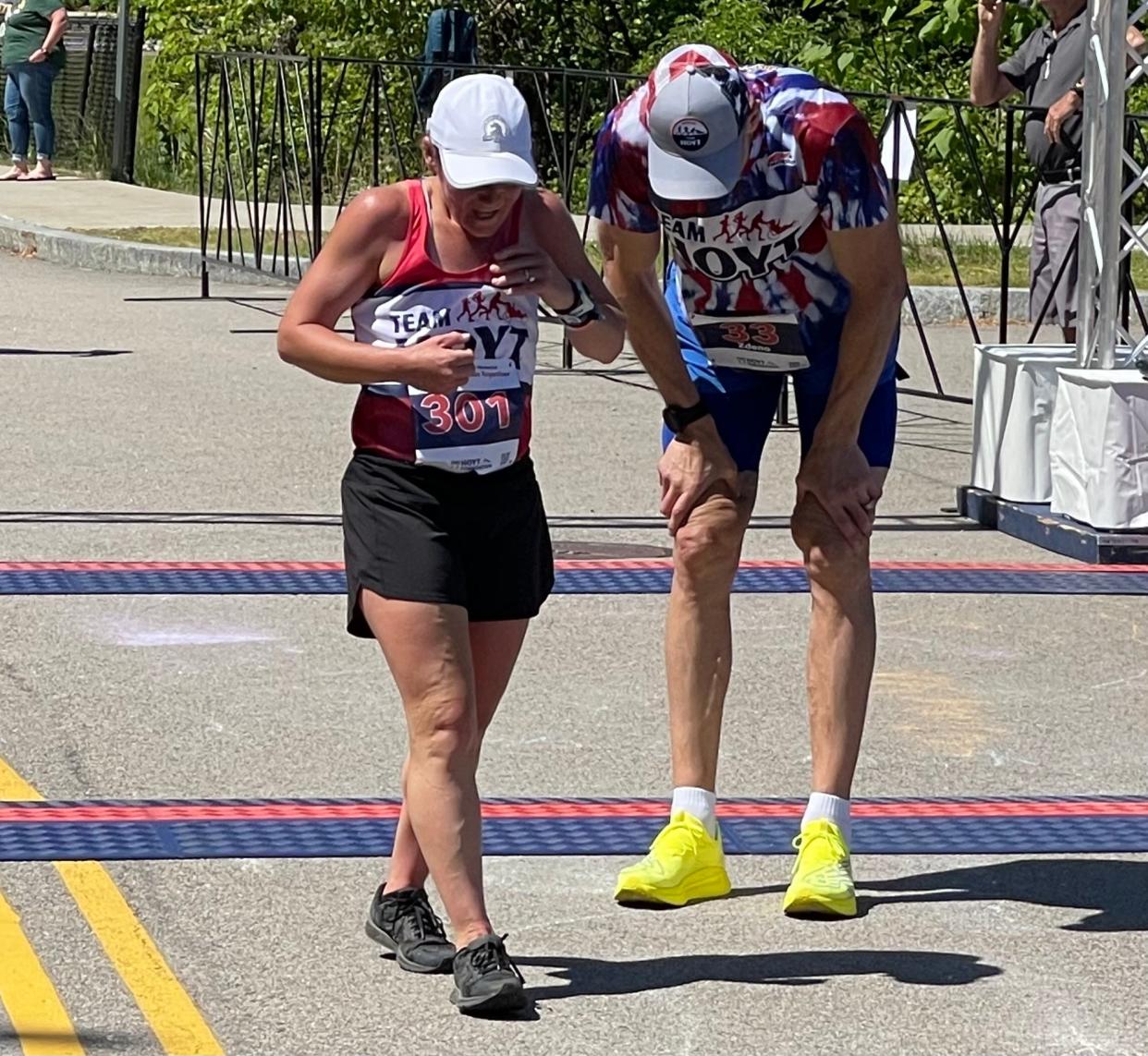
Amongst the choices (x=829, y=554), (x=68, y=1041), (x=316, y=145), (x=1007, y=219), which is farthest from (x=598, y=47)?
(x=68, y=1041)

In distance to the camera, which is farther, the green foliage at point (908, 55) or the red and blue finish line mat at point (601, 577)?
the green foliage at point (908, 55)

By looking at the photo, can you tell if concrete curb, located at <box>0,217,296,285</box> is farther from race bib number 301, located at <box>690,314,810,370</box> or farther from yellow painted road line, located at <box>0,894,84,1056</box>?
yellow painted road line, located at <box>0,894,84,1056</box>

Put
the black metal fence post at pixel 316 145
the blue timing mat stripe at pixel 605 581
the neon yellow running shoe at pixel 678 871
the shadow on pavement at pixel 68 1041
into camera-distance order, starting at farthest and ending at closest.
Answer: the black metal fence post at pixel 316 145 → the blue timing mat stripe at pixel 605 581 → the neon yellow running shoe at pixel 678 871 → the shadow on pavement at pixel 68 1041

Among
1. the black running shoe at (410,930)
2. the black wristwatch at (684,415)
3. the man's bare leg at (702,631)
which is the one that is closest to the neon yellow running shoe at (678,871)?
the man's bare leg at (702,631)

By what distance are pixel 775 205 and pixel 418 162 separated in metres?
12.6

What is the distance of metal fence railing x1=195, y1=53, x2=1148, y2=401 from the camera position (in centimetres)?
1291

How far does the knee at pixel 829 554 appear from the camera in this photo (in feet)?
17.2

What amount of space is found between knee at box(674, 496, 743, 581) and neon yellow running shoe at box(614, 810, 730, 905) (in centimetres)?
50

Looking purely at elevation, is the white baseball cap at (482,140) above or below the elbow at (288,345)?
above

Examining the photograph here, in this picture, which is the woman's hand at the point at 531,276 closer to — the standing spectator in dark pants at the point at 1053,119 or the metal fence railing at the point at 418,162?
the standing spectator in dark pants at the point at 1053,119

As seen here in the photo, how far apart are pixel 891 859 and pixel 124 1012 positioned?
69.9 inches

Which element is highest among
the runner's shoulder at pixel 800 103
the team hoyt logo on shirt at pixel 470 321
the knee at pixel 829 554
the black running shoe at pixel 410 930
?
the runner's shoulder at pixel 800 103

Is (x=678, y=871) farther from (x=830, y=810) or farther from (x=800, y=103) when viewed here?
(x=800, y=103)

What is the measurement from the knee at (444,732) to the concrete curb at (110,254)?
11.4 meters
